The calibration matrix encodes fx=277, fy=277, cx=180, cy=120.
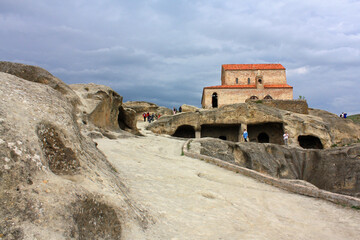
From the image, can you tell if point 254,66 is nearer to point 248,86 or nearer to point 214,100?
point 248,86

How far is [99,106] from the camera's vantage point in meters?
11.6

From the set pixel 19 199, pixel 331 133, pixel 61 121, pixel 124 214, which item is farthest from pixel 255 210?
pixel 331 133

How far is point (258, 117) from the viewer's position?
923 inches

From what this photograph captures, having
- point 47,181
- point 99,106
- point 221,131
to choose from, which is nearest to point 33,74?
point 99,106

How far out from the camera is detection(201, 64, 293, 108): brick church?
130 feet

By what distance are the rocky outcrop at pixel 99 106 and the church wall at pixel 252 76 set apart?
3091 centimetres

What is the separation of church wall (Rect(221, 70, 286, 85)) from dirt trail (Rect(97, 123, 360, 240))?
37189 mm

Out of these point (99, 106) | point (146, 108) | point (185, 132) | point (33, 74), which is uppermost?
point (146, 108)

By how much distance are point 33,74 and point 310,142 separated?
23.5 metres

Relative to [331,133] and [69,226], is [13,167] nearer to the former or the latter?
[69,226]

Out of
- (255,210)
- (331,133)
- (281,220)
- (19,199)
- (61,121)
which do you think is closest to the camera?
(19,199)

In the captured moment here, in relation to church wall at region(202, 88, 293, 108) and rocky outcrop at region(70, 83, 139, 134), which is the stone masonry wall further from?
rocky outcrop at region(70, 83, 139, 134)

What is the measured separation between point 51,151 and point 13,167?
610 millimetres

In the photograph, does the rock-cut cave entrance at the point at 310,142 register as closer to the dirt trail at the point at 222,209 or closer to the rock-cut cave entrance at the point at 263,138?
the rock-cut cave entrance at the point at 263,138
